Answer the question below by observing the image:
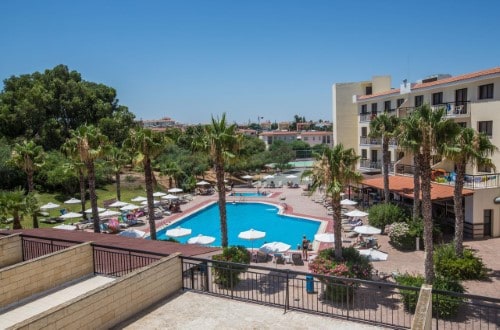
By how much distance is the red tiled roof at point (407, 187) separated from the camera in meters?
25.7

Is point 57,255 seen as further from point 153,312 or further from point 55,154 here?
point 55,154

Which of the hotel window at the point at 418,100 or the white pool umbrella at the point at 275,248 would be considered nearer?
the white pool umbrella at the point at 275,248

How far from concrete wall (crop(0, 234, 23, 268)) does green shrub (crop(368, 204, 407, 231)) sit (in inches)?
844

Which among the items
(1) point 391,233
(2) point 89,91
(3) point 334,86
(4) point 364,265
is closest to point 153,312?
(4) point 364,265

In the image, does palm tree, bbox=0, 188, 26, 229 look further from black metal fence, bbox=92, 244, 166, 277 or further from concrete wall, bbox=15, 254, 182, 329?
concrete wall, bbox=15, 254, 182, 329

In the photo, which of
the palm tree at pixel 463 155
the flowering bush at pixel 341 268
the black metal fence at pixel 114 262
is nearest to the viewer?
the black metal fence at pixel 114 262

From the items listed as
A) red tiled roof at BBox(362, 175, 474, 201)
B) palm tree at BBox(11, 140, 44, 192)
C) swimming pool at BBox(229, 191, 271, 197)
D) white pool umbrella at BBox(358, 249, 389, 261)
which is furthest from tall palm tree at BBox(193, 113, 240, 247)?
swimming pool at BBox(229, 191, 271, 197)

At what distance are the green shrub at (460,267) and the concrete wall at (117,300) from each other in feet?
44.2

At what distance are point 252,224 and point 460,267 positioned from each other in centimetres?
2070

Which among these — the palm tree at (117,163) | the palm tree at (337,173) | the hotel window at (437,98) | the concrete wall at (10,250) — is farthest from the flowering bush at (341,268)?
the palm tree at (117,163)

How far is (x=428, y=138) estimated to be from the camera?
17000mm

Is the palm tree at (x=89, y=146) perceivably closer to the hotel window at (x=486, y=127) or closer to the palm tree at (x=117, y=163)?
the palm tree at (x=117, y=163)

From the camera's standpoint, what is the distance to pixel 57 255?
12.8 m

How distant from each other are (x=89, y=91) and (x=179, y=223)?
3221cm
